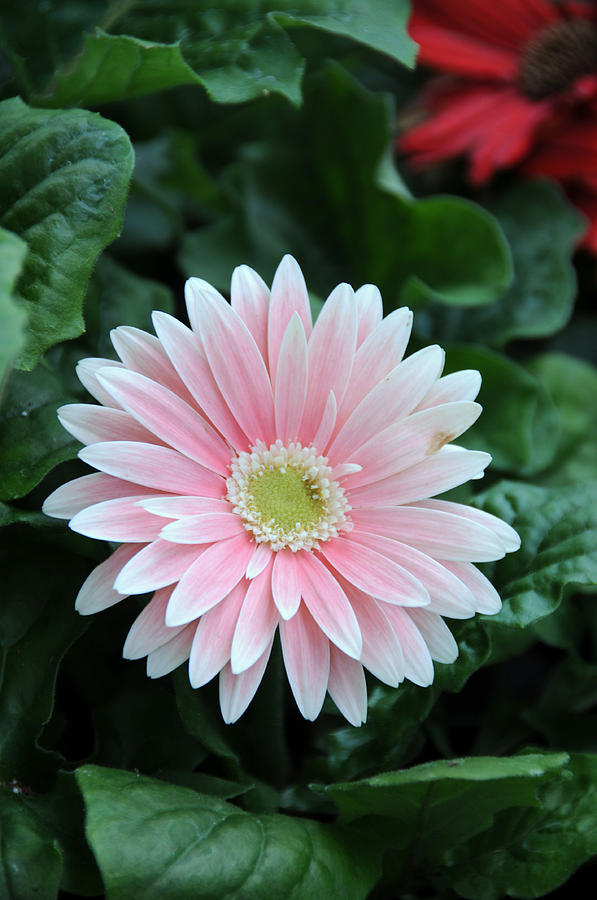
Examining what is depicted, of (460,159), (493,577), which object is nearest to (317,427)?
(493,577)

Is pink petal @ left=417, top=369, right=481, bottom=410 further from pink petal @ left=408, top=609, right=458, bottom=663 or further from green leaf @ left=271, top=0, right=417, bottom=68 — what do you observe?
green leaf @ left=271, top=0, right=417, bottom=68

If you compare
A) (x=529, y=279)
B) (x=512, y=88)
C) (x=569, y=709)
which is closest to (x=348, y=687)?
(x=569, y=709)

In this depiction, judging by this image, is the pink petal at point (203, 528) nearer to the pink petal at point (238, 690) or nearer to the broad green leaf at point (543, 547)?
the pink petal at point (238, 690)

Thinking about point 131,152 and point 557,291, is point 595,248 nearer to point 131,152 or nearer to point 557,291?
point 557,291

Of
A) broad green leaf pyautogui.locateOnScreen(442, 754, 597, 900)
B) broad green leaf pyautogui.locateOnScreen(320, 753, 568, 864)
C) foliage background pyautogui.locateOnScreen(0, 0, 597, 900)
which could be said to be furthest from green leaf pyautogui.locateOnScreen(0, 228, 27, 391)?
broad green leaf pyautogui.locateOnScreen(442, 754, 597, 900)

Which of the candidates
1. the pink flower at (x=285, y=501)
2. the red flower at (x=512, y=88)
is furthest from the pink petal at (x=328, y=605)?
the red flower at (x=512, y=88)

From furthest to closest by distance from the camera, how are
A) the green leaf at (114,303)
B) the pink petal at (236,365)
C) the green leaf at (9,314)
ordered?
the green leaf at (114,303), the pink petal at (236,365), the green leaf at (9,314)
